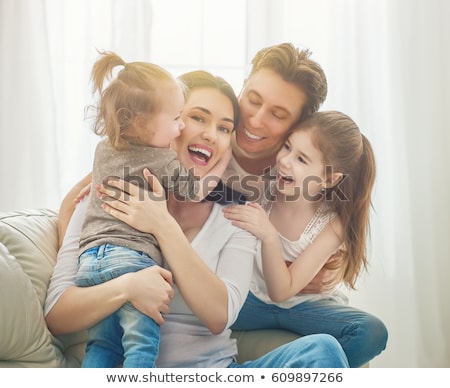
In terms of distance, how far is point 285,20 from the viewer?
2072mm

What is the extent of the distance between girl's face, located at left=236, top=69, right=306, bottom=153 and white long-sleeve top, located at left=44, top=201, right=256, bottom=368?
0.22 meters

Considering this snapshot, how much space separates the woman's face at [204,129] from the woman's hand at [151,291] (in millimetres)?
294

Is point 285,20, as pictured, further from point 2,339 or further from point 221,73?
point 2,339

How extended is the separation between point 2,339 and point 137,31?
111cm

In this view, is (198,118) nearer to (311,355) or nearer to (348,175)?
(348,175)

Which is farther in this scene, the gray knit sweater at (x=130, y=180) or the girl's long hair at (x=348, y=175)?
the girl's long hair at (x=348, y=175)

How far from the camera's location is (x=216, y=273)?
5.19 ft

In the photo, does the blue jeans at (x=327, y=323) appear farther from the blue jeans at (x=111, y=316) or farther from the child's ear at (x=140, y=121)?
the child's ear at (x=140, y=121)

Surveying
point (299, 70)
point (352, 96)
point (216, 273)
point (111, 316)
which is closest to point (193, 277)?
point (216, 273)

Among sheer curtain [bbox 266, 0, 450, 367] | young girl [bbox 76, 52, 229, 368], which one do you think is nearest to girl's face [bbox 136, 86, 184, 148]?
young girl [bbox 76, 52, 229, 368]

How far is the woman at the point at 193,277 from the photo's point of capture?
58.7 inches

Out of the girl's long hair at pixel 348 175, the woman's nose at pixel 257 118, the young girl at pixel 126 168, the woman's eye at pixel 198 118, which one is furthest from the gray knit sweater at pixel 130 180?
the girl's long hair at pixel 348 175

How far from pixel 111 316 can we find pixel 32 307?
19cm
